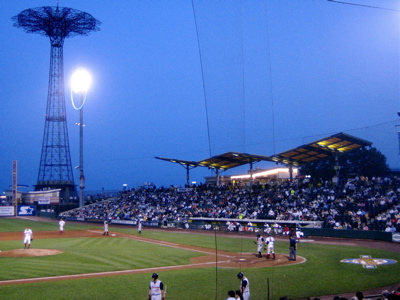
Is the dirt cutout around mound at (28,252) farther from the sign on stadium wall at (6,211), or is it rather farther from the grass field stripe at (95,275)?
the sign on stadium wall at (6,211)

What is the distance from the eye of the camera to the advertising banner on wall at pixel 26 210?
65312 mm

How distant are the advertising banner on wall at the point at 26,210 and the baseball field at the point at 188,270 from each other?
1572 inches

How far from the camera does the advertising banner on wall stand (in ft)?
214

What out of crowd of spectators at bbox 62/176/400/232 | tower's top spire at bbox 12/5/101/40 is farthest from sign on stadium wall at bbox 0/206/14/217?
tower's top spire at bbox 12/5/101/40

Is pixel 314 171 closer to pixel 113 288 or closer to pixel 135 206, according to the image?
pixel 135 206

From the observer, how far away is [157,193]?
60812mm

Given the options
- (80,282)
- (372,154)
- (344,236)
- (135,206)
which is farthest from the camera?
(372,154)

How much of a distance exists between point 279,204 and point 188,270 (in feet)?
78.0

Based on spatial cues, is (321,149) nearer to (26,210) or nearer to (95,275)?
(95,275)

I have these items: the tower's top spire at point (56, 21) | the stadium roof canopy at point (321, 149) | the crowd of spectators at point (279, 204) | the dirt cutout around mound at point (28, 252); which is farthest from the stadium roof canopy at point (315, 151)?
the tower's top spire at point (56, 21)

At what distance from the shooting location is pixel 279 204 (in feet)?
133

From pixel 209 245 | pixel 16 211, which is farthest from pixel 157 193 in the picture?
pixel 209 245

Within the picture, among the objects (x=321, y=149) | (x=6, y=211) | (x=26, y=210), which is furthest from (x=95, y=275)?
(x=26, y=210)

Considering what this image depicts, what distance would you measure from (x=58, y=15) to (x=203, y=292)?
187 ft
